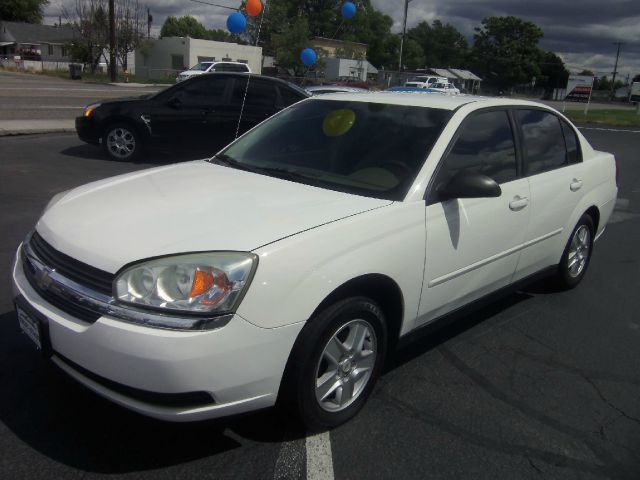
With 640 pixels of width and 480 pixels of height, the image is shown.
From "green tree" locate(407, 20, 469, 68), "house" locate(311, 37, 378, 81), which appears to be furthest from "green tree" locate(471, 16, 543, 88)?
"house" locate(311, 37, 378, 81)

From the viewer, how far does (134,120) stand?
384 inches

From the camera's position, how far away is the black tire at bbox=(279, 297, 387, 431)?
2.52 meters

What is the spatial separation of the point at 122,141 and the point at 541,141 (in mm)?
7496

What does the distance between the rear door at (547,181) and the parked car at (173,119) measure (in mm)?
6338

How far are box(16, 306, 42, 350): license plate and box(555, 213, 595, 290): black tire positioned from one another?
12.4ft

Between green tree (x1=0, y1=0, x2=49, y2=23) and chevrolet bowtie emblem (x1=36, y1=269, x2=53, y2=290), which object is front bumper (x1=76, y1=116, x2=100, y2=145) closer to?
chevrolet bowtie emblem (x1=36, y1=269, x2=53, y2=290)

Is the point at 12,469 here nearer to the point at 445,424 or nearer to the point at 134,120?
the point at 445,424

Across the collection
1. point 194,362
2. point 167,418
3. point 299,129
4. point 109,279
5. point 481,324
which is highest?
point 299,129

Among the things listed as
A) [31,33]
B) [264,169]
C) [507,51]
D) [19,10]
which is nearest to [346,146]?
[264,169]

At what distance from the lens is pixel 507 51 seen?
88.3 m

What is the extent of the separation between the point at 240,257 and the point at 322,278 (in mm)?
370

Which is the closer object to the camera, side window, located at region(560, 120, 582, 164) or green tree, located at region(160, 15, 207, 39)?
side window, located at region(560, 120, 582, 164)

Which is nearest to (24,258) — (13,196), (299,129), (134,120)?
(299,129)

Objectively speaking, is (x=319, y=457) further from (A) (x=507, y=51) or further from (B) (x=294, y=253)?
(A) (x=507, y=51)
